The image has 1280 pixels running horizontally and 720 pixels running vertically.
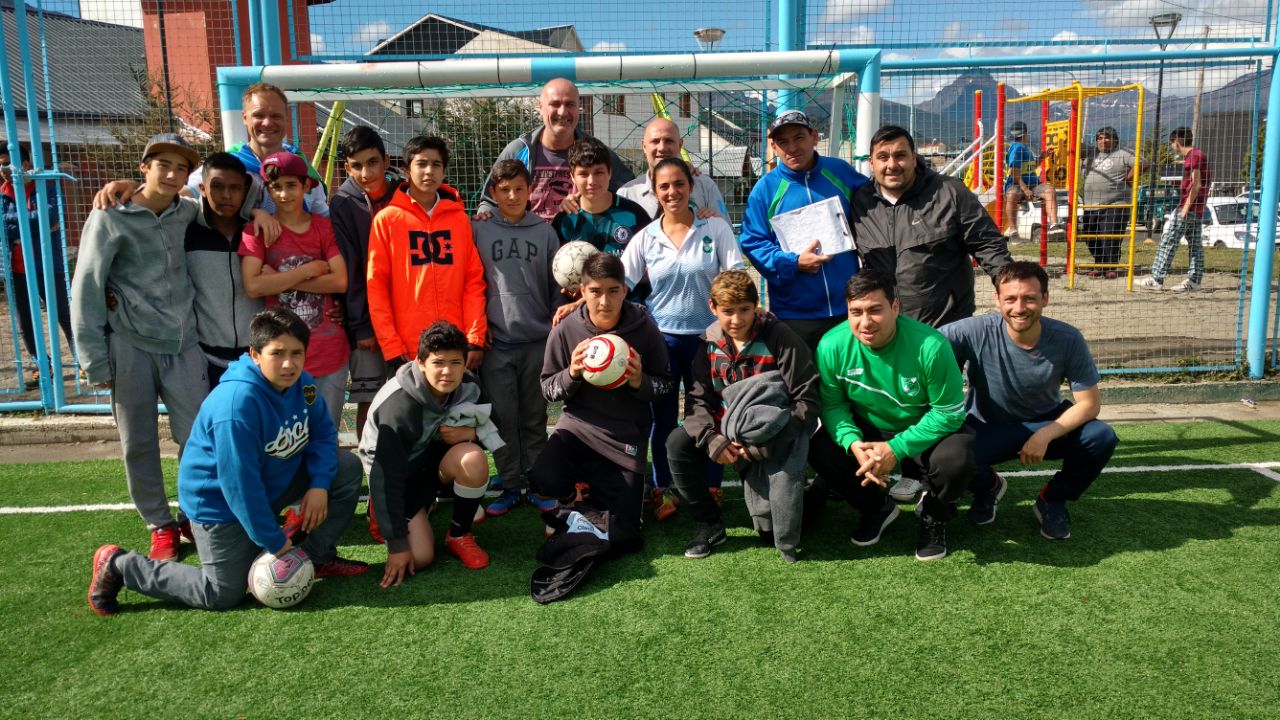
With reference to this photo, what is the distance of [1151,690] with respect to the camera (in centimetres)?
259

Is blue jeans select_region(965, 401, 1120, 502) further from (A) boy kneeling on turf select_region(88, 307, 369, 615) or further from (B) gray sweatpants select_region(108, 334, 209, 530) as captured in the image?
(B) gray sweatpants select_region(108, 334, 209, 530)

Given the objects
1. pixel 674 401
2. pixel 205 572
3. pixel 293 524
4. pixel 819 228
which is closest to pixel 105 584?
pixel 205 572

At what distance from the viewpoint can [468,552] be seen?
A: 3750 mm

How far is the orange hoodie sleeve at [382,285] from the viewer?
13.2 ft

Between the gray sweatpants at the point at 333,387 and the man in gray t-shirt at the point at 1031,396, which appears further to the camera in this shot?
the gray sweatpants at the point at 333,387

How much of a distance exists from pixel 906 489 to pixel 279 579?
258 cm

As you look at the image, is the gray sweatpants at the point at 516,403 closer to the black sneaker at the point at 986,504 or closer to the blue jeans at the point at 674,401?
the blue jeans at the point at 674,401

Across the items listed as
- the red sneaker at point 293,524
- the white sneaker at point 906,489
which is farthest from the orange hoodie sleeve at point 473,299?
the white sneaker at point 906,489

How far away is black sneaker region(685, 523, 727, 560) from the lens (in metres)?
3.72

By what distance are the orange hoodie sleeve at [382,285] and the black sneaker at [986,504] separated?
110 inches

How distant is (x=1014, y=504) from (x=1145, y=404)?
2596 mm

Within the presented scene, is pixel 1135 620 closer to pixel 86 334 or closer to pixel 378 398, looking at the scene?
pixel 378 398

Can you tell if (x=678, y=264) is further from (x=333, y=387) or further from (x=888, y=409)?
(x=333, y=387)

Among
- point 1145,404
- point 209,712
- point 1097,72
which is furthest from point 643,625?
point 1097,72
